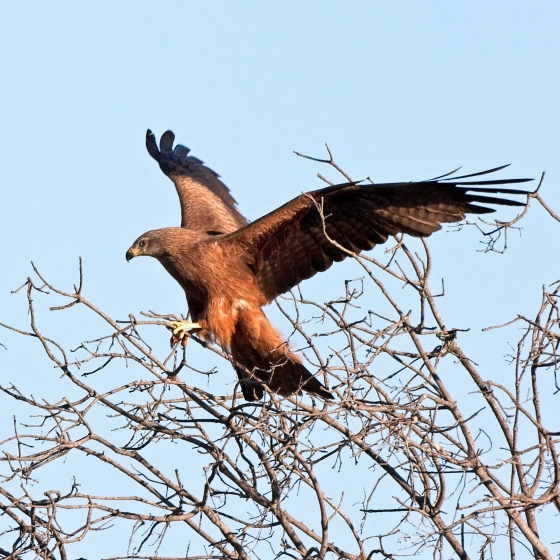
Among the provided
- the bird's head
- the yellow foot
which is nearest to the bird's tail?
the yellow foot

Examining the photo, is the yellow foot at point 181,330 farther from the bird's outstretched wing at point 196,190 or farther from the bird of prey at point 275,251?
the bird's outstretched wing at point 196,190

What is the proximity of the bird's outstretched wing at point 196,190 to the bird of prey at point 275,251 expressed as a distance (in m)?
1.02

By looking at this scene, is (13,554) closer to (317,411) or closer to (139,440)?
(139,440)

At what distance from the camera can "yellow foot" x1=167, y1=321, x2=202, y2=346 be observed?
6.22 metres

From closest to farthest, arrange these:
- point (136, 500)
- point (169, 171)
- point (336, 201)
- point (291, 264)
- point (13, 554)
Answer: point (13, 554) < point (136, 500) < point (336, 201) < point (291, 264) < point (169, 171)

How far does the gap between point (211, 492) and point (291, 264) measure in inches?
93.0

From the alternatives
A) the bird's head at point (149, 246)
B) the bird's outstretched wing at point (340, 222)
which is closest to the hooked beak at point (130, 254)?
the bird's head at point (149, 246)

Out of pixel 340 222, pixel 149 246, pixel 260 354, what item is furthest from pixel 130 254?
pixel 340 222

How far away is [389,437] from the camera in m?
4.26

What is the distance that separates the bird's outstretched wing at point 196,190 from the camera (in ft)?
26.6

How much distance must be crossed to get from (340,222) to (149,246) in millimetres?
1512

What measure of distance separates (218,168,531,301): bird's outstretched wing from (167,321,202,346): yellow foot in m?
0.66

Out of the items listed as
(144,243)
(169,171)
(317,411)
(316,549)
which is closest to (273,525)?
(316,549)

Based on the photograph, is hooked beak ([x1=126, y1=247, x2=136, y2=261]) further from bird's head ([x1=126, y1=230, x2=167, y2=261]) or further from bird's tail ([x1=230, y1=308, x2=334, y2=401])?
bird's tail ([x1=230, y1=308, x2=334, y2=401])
